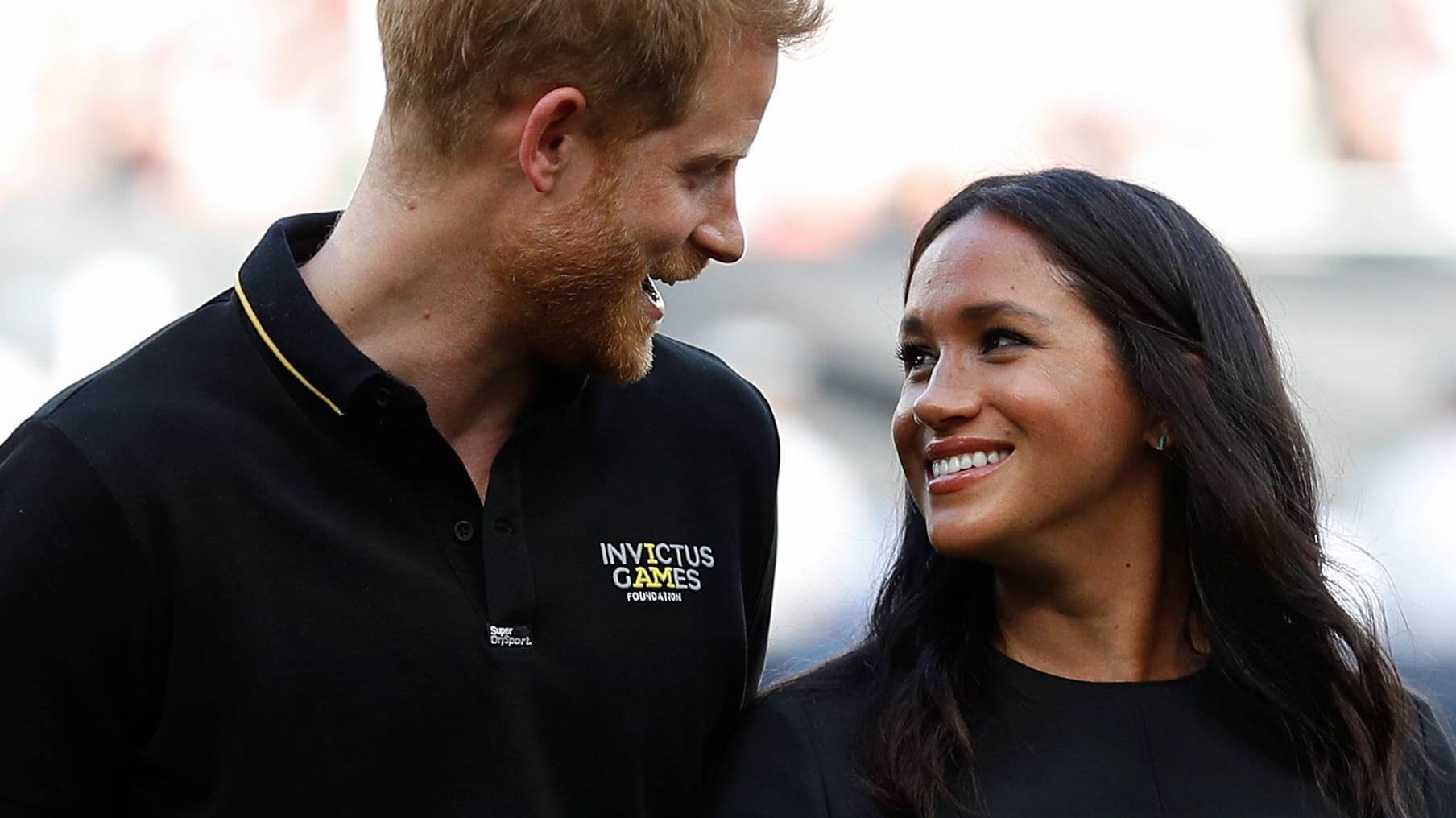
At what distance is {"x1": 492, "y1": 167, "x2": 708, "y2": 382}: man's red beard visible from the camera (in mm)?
1922

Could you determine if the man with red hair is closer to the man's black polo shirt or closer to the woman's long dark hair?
the man's black polo shirt

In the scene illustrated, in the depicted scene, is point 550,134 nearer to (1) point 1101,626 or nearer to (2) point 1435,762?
(1) point 1101,626

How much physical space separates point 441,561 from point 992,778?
2.04ft

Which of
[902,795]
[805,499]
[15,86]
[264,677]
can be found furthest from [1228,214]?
[264,677]

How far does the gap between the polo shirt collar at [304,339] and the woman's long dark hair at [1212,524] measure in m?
0.65

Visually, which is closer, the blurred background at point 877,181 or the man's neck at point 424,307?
the man's neck at point 424,307

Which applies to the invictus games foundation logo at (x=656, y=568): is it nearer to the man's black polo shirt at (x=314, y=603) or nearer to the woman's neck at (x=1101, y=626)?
the man's black polo shirt at (x=314, y=603)

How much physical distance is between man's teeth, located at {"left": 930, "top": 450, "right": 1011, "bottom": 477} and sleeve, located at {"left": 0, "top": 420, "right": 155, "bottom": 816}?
84 centimetres

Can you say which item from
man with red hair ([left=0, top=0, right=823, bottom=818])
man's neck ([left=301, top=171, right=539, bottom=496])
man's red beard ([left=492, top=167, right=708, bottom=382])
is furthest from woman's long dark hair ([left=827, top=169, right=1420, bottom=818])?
man's neck ([left=301, top=171, right=539, bottom=496])

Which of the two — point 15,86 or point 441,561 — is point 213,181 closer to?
point 15,86

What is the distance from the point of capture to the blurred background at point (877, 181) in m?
4.86

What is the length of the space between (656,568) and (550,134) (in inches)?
18.6

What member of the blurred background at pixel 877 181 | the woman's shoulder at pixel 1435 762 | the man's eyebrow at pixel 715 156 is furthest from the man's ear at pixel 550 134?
the blurred background at pixel 877 181

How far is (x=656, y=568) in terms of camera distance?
2.01 metres
